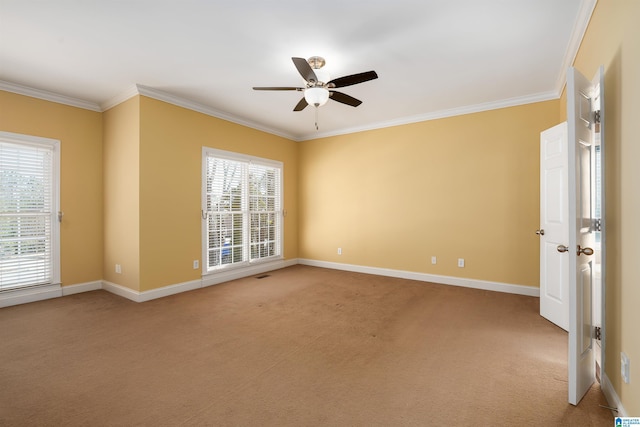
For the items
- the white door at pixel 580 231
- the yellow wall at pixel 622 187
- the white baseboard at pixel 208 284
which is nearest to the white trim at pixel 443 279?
the white baseboard at pixel 208 284

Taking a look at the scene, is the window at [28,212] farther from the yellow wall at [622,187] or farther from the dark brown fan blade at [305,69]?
the yellow wall at [622,187]

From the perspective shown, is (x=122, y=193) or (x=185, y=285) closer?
(x=122, y=193)

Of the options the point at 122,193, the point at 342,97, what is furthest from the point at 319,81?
the point at 122,193

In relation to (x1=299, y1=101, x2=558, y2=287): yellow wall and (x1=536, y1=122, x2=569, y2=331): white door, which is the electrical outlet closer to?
(x1=536, y1=122, x2=569, y2=331): white door

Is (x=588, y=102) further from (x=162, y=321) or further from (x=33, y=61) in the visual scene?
(x=33, y=61)

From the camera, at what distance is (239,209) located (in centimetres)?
523

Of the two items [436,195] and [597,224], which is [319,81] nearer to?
[597,224]

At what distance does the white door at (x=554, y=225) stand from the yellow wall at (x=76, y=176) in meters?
5.83

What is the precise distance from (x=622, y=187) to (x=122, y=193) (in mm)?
5027

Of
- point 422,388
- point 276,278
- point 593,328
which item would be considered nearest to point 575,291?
point 593,328

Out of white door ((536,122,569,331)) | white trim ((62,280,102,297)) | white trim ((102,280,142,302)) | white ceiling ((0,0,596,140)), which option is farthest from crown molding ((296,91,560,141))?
white trim ((62,280,102,297))

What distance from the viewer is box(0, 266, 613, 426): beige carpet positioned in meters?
1.76

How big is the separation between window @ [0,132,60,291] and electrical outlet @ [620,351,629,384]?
571 cm

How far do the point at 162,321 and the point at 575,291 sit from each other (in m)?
3.55
